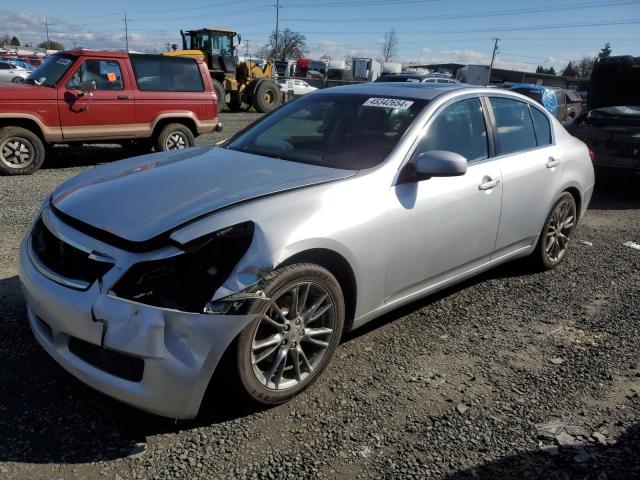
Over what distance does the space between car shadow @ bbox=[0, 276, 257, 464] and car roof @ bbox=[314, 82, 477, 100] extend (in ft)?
7.70

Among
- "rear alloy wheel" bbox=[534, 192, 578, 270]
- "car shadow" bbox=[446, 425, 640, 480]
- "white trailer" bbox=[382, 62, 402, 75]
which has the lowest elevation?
"white trailer" bbox=[382, 62, 402, 75]

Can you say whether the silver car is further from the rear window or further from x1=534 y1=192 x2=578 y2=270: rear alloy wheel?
the rear window

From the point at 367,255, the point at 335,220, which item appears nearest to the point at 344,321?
the point at 367,255

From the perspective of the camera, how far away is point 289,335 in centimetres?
272

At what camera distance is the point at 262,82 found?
792 inches

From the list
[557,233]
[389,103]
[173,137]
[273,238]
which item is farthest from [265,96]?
[273,238]

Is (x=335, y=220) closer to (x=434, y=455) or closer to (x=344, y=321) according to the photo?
(x=344, y=321)

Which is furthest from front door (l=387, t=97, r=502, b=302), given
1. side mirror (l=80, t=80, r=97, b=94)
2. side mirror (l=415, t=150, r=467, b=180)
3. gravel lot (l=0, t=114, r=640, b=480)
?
side mirror (l=80, t=80, r=97, b=94)

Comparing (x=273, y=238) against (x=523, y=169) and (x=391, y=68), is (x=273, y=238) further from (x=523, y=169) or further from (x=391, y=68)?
(x=391, y=68)

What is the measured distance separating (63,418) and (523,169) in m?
3.48

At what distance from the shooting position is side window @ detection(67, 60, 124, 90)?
8461 millimetres

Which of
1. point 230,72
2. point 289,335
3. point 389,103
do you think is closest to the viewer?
point 289,335

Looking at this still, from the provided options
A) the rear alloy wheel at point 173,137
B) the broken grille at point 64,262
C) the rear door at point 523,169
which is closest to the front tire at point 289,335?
the broken grille at point 64,262

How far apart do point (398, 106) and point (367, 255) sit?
123cm
